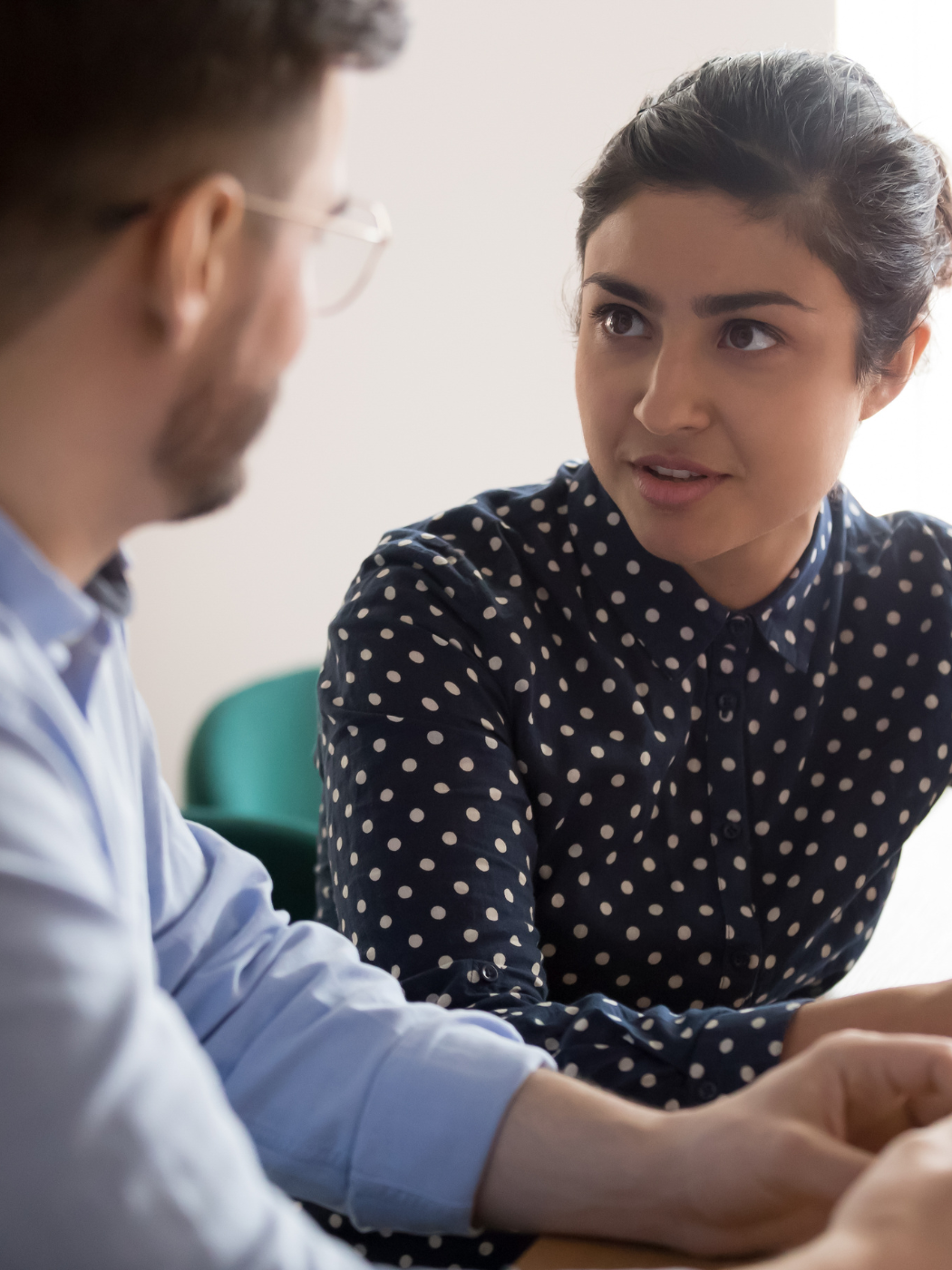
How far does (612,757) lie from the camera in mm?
1200

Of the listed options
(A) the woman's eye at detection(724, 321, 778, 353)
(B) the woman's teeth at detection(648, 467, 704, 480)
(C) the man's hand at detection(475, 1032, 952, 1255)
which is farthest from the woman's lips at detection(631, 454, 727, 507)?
(C) the man's hand at detection(475, 1032, 952, 1255)

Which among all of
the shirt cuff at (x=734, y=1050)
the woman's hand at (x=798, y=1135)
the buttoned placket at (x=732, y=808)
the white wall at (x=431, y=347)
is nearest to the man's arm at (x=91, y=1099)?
the woman's hand at (x=798, y=1135)

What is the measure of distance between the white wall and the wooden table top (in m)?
2.23

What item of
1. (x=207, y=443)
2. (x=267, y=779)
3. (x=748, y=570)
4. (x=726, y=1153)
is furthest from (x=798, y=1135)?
(x=267, y=779)

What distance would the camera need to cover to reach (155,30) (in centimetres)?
58

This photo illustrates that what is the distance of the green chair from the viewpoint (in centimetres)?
158

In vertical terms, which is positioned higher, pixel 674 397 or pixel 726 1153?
pixel 674 397

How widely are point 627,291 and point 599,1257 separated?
822 millimetres

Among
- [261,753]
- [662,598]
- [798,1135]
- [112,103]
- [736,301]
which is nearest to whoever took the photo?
[112,103]

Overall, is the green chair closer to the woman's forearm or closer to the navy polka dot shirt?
the navy polka dot shirt

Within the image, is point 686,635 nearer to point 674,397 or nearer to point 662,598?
point 662,598

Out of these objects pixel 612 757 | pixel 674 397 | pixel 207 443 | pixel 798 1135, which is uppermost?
pixel 674 397

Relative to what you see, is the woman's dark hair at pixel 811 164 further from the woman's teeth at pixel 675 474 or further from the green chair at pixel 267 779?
the green chair at pixel 267 779

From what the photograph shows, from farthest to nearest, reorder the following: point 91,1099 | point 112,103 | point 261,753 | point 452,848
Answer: point 261,753 → point 452,848 → point 112,103 → point 91,1099
